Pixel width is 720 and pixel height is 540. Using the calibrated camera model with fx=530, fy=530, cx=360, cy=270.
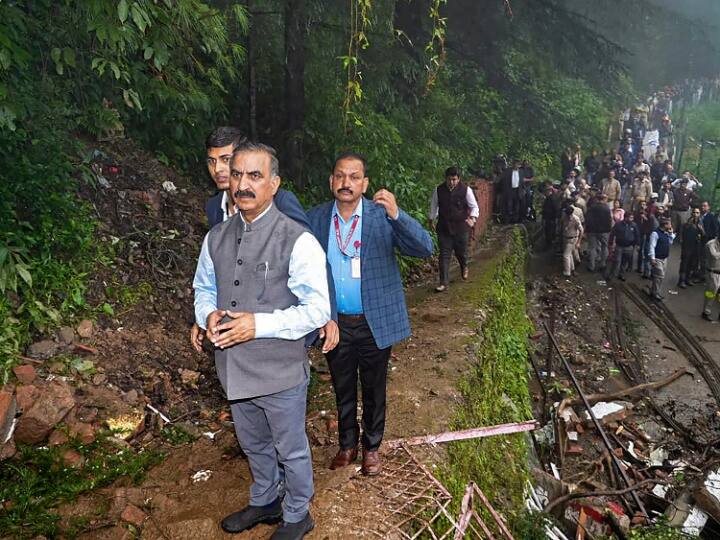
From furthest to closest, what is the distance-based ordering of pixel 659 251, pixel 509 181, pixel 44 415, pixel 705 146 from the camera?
pixel 705 146, pixel 509 181, pixel 659 251, pixel 44 415

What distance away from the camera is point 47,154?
16.7ft

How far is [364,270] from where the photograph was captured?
3.05m

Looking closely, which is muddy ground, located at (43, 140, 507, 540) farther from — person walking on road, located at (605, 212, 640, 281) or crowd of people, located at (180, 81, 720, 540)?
person walking on road, located at (605, 212, 640, 281)

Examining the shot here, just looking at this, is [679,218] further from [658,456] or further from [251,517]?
[251,517]

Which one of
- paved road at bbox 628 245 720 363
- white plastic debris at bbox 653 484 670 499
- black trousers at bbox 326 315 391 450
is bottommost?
white plastic debris at bbox 653 484 670 499

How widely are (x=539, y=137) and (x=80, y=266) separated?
1084 centimetres

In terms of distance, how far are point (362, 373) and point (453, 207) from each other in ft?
15.9

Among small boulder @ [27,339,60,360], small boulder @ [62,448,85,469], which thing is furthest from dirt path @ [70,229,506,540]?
small boulder @ [27,339,60,360]

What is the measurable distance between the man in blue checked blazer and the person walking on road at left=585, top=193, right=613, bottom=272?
10.4 m

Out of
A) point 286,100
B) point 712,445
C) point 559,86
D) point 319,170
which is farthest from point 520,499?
point 559,86

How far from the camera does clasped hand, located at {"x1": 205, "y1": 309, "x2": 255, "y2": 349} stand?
7.22 feet

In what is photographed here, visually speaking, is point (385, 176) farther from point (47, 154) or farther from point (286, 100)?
point (47, 154)

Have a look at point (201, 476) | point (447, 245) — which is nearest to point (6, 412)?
point (201, 476)

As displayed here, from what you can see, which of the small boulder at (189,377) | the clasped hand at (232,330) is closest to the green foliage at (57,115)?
the small boulder at (189,377)
